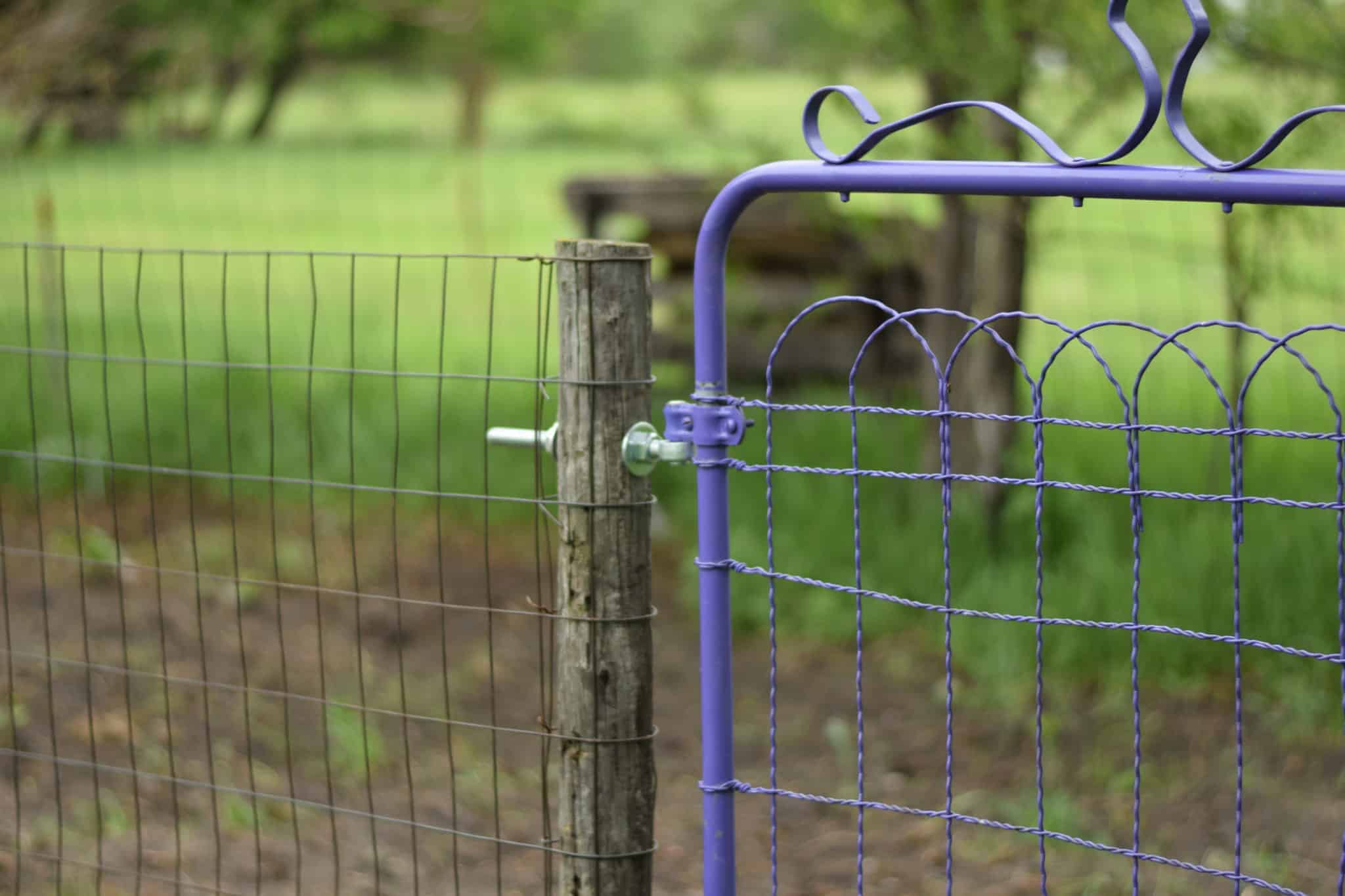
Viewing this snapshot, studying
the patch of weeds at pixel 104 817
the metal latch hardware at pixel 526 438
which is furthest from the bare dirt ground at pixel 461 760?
the metal latch hardware at pixel 526 438

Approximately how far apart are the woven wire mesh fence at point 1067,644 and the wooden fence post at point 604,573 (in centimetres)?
76

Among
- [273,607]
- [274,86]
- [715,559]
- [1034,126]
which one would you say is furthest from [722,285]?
[274,86]

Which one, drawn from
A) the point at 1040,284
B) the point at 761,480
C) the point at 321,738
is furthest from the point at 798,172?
the point at 1040,284

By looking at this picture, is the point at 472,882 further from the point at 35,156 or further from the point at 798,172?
the point at 35,156

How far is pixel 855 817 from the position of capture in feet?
13.0

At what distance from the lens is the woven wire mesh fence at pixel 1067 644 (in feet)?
12.0

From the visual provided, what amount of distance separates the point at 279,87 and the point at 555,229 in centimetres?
A: 261

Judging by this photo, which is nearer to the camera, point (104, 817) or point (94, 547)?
point (104, 817)

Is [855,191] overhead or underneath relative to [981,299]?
overhead

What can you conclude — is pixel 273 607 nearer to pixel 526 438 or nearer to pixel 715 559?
pixel 526 438

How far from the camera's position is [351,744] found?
13.9 feet

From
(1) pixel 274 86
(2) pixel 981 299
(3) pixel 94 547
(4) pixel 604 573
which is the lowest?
(3) pixel 94 547

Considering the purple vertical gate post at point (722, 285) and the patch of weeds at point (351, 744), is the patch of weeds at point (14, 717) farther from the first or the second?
the purple vertical gate post at point (722, 285)

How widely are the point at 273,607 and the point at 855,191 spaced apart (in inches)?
166
